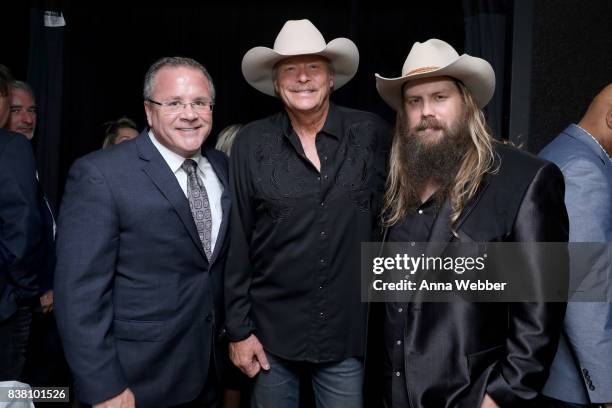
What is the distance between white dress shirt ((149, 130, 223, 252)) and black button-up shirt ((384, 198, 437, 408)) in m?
0.63

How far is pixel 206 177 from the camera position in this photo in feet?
7.02

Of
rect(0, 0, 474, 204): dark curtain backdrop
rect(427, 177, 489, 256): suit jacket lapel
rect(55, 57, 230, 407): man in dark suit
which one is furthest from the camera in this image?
rect(0, 0, 474, 204): dark curtain backdrop

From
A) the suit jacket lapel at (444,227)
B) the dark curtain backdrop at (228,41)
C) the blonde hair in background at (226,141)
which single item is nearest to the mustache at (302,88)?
the suit jacket lapel at (444,227)

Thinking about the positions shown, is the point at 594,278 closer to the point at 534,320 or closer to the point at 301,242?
the point at 534,320

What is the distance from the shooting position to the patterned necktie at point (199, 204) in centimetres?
201

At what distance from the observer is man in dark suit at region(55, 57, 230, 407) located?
1812mm

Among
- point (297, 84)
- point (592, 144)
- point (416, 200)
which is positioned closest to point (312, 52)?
point (297, 84)

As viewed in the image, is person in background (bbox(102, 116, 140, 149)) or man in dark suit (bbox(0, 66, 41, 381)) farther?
person in background (bbox(102, 116, 140, 149))

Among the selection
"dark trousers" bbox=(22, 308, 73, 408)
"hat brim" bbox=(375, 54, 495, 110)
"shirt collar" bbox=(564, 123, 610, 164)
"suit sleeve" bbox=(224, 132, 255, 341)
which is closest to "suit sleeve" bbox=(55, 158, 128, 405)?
"suit sleeve" bbox=(224, 132, 255, 341)

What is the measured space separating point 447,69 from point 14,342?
2169 millimetres

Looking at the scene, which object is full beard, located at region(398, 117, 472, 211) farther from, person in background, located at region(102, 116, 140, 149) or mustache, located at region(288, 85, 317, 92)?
person in background, located at region(102, 116, 140, 149)

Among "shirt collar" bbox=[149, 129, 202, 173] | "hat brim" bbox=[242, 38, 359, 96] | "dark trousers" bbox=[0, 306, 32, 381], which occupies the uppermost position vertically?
"hat brim" bbox=[242, 38, 359, 96]

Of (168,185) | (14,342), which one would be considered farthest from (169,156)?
(14,342)

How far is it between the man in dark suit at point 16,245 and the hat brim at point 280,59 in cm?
105
